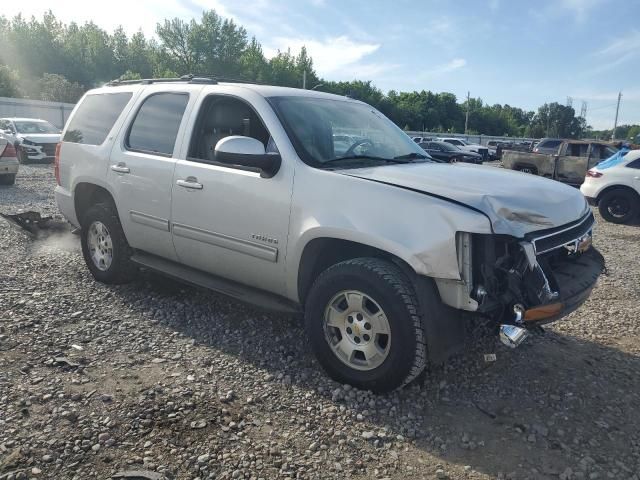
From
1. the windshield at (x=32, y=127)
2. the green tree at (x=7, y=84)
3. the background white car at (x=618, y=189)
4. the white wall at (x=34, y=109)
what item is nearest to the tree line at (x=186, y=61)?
the green tree at (x=7, y=84)

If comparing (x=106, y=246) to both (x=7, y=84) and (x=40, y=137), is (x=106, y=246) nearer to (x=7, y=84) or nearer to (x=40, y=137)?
(x=40, y=137)

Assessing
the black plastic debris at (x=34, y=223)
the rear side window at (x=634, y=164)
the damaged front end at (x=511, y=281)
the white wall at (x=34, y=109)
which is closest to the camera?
the damaged front end at (x=511, y=281)

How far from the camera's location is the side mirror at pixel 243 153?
3.48m

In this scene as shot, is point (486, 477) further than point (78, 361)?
No

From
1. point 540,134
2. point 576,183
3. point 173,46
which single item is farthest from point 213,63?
point 576,183

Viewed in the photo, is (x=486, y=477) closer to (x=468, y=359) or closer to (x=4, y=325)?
(x=468, y=359)

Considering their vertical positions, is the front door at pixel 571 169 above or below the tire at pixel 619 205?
above

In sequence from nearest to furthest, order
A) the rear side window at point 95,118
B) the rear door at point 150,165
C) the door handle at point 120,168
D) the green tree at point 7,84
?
the rear door at point 150,165 < the door handle at point 120,168 < the rear side window at point 95,118 < the green tree at point 7,84

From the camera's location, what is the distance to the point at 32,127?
18.1 metres

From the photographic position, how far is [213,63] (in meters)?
81.1

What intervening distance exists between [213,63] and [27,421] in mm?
84294

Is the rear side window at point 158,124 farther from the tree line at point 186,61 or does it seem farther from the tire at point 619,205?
the tree line at point 186,61

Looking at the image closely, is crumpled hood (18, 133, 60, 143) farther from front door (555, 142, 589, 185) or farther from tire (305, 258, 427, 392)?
tire (305, 258, 427, 392)

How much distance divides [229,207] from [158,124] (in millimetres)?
1301
